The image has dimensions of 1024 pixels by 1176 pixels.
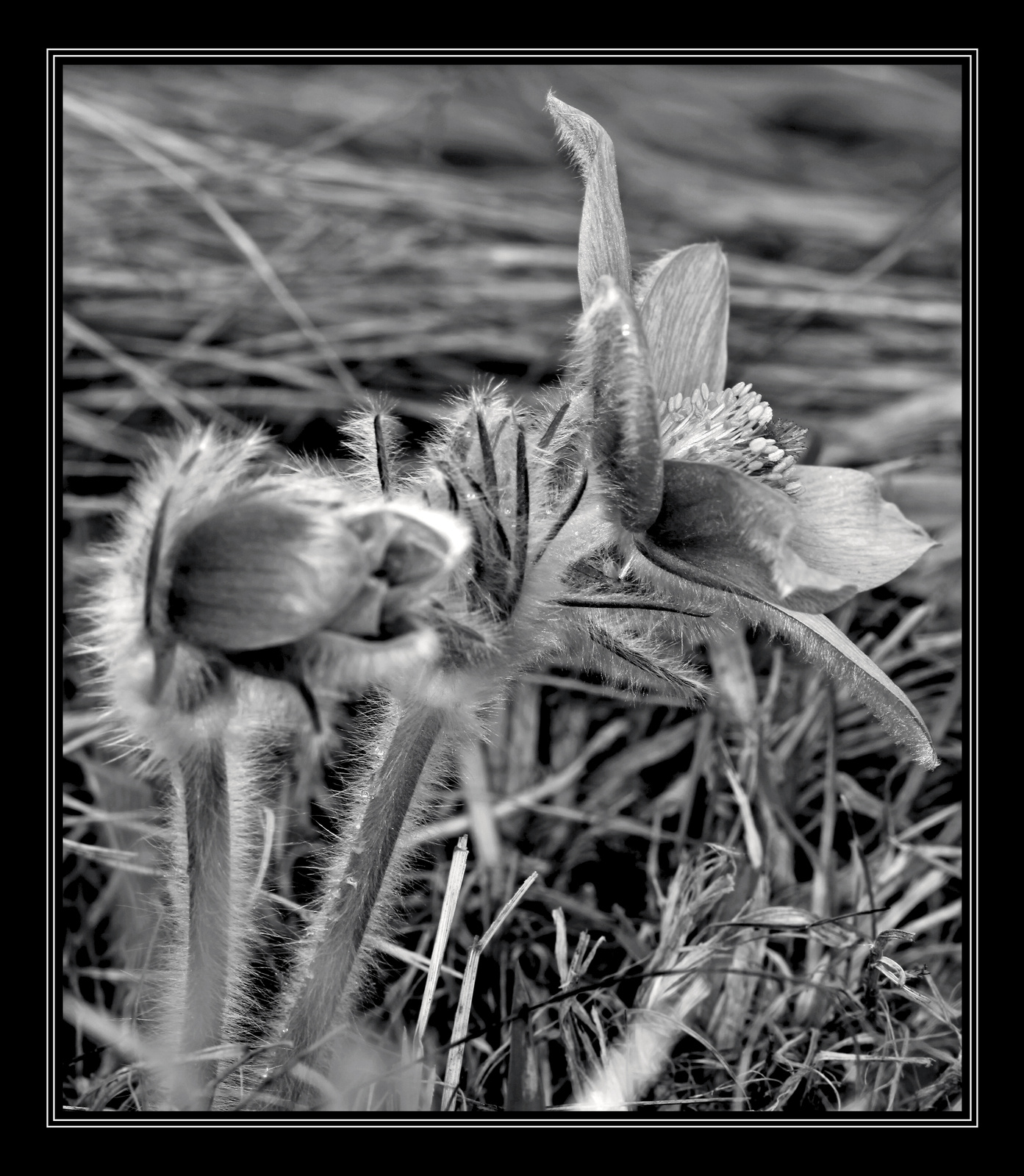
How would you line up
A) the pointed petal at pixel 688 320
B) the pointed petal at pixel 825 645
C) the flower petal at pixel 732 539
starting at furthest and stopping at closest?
the pointed petal at pixel 688 320 → the pointed petal at pixel 825 645 → the flower petal at pixel 732 539

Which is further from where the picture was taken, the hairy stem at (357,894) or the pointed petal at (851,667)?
the pointed petal at (851,667)

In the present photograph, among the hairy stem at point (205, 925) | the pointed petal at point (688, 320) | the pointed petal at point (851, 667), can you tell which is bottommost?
the hairy stem at point (205, 925)

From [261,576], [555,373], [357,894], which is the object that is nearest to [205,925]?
[357,894]

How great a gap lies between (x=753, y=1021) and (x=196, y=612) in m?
1.00

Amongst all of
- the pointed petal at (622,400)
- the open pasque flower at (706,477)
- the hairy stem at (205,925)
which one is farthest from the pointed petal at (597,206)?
the hairy stem at (205,925)

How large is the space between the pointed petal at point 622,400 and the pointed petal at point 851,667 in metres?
0.21

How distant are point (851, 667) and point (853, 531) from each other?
18cm

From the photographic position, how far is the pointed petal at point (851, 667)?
1.31 meters

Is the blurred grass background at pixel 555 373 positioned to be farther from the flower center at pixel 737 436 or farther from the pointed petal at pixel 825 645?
the flower center at pixel 737 436

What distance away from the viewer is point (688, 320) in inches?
61.6

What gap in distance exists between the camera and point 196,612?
3.10ft

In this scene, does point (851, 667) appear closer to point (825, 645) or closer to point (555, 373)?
point (825, 645)
